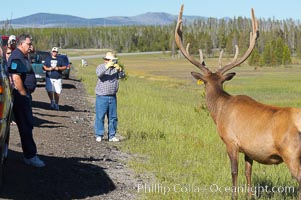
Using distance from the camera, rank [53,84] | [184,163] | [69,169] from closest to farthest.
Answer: [69,169]
[184,163]
[53,84]

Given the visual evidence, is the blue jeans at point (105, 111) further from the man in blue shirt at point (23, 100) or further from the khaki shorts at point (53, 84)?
the khaki shorts at point (53, 84)

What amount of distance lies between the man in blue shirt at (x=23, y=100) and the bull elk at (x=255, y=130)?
9.29ft

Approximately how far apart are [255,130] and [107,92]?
253 inches

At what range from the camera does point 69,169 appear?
11.0 m

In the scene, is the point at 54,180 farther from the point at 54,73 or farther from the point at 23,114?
the point at 54,73

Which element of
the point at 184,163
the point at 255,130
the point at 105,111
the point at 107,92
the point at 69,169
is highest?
the point at 255,130

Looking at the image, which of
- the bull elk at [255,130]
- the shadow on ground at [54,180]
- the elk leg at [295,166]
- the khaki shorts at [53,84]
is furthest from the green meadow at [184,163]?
the khaki shorts at [53,84]

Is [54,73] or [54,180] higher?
[54,73]

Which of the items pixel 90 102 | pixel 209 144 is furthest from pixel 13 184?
pixel 90 102

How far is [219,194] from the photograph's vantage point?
9.58 m

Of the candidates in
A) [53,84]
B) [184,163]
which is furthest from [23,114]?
[53,84]

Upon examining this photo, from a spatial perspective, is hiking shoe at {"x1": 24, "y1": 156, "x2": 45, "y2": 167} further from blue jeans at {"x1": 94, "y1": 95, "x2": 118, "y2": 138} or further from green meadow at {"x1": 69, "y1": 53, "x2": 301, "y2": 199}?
blue jeans at {"x1": 94, "y1": 95, "x2": 118, "y2": 138}

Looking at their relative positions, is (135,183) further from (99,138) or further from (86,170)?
(99,138)

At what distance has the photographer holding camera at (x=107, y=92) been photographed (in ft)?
46.6
